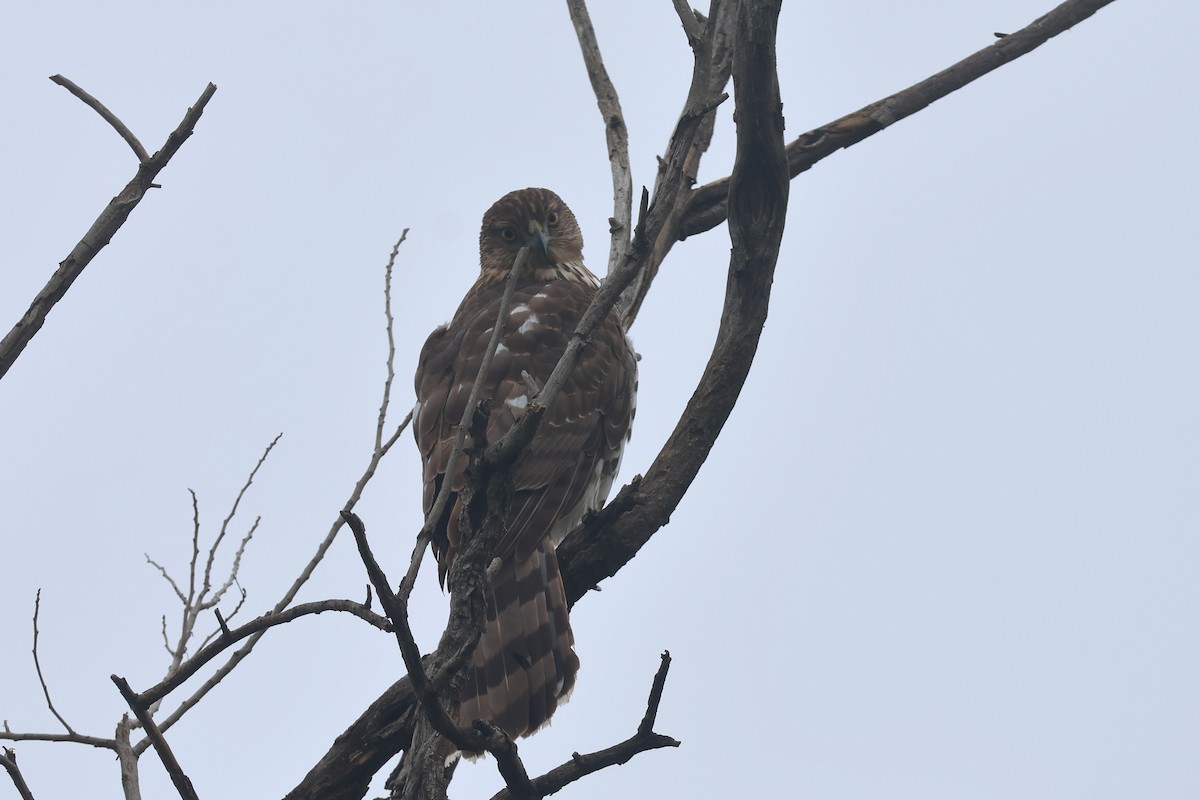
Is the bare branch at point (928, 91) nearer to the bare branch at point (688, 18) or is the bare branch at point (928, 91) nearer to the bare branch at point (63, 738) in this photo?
the bare branch at point (688, 18)

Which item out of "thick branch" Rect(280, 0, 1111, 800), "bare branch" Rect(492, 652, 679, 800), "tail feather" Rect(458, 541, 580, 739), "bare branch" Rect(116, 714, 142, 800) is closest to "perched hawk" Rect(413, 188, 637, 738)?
"tail feather" Rect(458, 541, 580, 739)

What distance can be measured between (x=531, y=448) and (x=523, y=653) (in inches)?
33.1

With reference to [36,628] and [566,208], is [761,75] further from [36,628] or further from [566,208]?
[566,208]

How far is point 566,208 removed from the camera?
7.03 metres

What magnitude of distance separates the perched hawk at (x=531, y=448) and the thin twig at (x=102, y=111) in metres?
1.47

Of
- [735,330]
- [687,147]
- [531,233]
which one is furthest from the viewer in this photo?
[531,233]

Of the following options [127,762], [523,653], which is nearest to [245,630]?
[127,762]

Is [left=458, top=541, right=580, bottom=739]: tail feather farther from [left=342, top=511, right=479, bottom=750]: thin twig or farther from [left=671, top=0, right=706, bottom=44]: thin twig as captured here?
[left=671, top=0, right=706, bottom=44]: thin twig

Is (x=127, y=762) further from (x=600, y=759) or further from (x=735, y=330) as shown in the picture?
(x=735, y=330)

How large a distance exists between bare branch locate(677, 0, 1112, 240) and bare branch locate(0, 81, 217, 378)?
105 inches

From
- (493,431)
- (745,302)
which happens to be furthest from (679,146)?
(493,431)

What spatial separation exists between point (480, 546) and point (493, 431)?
2.19m

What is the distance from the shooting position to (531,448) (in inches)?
193

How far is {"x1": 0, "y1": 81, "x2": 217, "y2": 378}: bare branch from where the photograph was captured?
2494 mm
